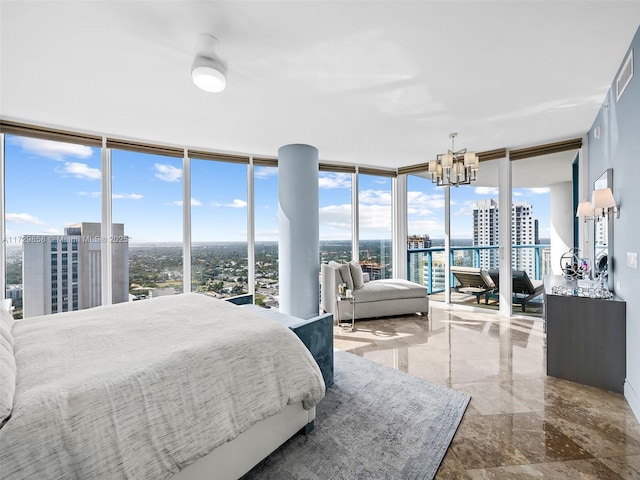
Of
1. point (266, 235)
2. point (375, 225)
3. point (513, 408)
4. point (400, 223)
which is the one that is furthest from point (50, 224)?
point (400, 223)

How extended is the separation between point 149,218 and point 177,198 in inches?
17.8

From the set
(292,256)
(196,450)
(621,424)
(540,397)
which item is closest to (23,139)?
(292,256)

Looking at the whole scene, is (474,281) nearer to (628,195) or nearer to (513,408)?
(628,195)

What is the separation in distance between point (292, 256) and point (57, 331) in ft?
9.12

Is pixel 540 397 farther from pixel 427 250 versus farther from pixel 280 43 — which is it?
pixel 427 250

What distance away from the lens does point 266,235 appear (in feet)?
15.5

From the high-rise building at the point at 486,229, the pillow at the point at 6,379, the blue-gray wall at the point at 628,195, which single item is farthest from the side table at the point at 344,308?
the pillow at the point at 6,379

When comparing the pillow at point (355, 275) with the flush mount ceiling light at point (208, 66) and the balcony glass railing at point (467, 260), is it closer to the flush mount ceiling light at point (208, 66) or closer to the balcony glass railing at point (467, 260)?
the balcony glass railing at point (467, 260)

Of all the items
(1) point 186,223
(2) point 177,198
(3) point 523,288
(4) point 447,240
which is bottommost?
(3) point 523,288

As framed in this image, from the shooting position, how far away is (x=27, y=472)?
88cm

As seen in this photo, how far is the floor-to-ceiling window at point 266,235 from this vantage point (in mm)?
4680

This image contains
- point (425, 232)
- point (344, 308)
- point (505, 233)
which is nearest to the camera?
point (344, 308)

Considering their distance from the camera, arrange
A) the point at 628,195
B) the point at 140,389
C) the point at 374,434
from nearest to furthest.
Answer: the point at 140,389
the point at 374,434
the point at 628,195

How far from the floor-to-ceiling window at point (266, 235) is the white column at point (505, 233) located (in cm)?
348
